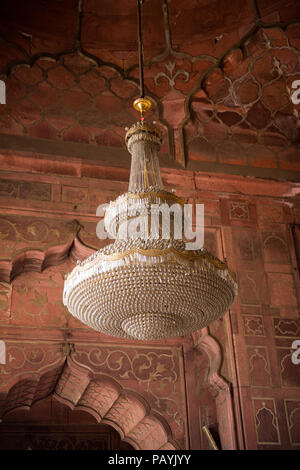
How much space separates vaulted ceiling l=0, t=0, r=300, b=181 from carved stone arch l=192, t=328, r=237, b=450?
1.53 m

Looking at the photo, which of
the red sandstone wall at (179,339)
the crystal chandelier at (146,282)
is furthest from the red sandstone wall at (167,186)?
the crystal chandelier at (146,282)

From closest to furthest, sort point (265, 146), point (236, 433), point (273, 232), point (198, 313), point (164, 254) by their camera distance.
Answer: point (164, 254) → point (198, 313) → point (236, 433) → point (273, 232) → point (265, 146)

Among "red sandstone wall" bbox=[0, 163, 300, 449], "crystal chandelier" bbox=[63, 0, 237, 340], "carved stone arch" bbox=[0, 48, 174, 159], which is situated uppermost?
"carved stone arch" bbox=[0, 48, 174, 159]

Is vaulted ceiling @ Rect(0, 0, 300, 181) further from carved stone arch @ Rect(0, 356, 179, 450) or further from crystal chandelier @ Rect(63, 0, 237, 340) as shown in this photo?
crystal chandelier @ Rect(63, 0, 237, 340)

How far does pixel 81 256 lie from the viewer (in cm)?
489

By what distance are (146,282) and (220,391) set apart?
2.11 meters

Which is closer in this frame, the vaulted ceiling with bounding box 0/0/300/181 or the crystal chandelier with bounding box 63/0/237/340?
Answer: the crystal chandelier with bounding box 63/0/237/340

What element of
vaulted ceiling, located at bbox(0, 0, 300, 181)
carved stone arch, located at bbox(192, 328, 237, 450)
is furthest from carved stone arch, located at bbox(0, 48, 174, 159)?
carved stone arch, located at bbox(192, 328, 237, 450)

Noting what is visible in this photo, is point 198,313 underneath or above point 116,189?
underneath

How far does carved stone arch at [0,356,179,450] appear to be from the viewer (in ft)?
15.5

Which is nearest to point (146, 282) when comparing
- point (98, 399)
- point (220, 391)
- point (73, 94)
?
point (220, 391)

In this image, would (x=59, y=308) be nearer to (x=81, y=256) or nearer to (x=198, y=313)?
(x=81, y=256)

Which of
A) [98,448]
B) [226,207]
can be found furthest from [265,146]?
[98,448]

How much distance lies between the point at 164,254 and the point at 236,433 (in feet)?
6.87
